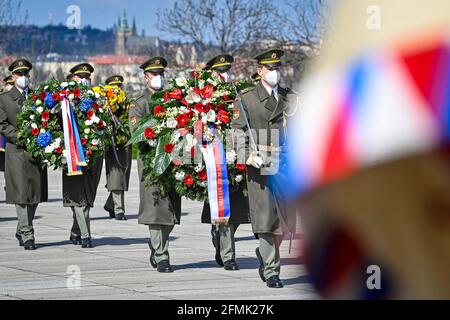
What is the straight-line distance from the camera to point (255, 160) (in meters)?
8.87

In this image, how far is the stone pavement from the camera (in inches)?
349

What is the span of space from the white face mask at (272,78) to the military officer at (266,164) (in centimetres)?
9

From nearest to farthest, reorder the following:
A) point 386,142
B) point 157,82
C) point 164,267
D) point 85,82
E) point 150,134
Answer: point 386,142, point 150,134, point 164,267, point 157,82, point 85,82

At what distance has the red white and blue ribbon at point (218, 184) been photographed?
992 centimetres

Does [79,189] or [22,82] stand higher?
[22,82]

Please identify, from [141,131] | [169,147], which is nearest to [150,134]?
[141,131]

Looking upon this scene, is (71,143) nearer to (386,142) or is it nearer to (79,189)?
(79,189)

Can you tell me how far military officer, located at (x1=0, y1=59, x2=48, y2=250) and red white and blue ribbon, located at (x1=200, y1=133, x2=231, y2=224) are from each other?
3.26 m

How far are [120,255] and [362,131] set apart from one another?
424 inches

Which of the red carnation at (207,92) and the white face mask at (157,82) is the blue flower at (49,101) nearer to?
the white face mask at (157,82)

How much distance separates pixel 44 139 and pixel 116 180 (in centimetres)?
482

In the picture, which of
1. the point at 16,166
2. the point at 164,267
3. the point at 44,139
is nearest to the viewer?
the point at 164,267

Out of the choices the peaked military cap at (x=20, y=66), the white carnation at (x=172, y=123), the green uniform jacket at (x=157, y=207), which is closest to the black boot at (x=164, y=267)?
the green uniform jacket at (x=157, y=207)
